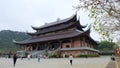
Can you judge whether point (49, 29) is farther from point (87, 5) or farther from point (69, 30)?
point (87, 5)

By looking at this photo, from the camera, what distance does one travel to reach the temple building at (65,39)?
2120 inches

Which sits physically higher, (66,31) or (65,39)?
(66,31)

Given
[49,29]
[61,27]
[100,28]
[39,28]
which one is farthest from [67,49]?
[100,28]

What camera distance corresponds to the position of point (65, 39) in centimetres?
5625

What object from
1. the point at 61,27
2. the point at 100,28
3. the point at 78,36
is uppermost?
the point at 61,27

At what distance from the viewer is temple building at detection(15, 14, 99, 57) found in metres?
53.8

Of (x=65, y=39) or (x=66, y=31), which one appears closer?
(x=65, y=39)

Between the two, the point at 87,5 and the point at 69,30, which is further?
the point at 69,30

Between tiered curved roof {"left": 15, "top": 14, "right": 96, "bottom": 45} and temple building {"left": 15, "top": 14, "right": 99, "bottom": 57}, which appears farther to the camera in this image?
tiered curved roof {"left": 15, "top": 14, "right": 96, "bottom": 45}

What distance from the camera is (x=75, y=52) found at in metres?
53.8

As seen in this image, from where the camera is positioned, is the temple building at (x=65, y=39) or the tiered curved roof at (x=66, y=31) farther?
the tiered curved roof at (x=66, y=31)

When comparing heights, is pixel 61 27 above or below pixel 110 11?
above

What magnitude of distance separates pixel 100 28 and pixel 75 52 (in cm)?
4310

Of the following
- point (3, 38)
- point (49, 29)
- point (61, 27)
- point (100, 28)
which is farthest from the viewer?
point (3, 38)
